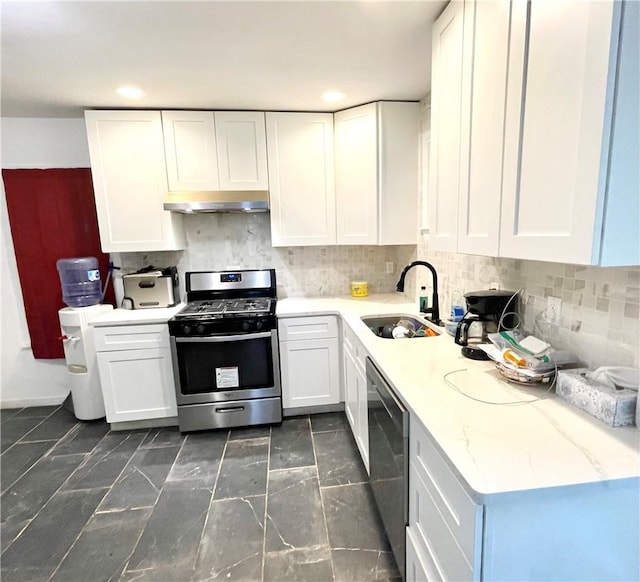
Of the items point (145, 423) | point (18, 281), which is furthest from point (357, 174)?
point (18, 281)

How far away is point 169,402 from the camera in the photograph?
256 cm

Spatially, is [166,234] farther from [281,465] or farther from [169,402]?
[281,465]

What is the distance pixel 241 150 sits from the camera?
102 inches

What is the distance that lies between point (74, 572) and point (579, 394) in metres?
2.15

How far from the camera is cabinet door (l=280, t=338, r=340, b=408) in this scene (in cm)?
258

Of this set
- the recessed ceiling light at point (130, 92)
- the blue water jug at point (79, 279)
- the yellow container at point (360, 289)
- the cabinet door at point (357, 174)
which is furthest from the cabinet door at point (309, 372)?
the recessed ceiling light at point (130, 92)

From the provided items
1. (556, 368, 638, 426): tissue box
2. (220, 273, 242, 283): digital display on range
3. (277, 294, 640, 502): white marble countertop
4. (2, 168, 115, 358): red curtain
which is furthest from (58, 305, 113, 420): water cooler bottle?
(556, 368, 638, 426): tissue box

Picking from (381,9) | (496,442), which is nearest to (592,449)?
A: (496,442)

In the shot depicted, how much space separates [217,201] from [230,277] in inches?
27.5

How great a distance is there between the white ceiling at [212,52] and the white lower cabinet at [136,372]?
1581 millimetres

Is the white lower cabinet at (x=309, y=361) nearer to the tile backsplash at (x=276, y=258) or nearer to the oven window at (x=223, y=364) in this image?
the oven window at (x=223, y=364)

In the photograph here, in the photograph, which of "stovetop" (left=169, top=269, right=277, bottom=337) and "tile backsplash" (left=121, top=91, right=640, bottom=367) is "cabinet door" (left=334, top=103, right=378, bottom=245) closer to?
"tile backsplash" (left=121, top=91, right=640, bottom=367)

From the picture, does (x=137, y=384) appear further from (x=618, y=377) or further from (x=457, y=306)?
(x=618, y=377)

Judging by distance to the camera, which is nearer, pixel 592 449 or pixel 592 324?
pixel 592 449
